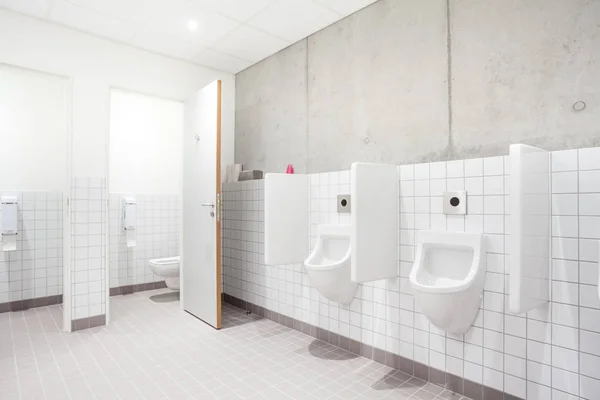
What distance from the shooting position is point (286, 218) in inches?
109

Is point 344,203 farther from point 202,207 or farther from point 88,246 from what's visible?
point 88,246

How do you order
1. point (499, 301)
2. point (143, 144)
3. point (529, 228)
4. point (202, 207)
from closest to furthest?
point (529, 228), point (499, 301), point (202, 207), point (143, 144)

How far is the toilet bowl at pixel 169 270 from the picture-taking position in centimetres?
383

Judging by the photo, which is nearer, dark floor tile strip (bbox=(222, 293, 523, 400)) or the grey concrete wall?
the grey concrete wall

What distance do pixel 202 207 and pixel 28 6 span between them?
199 cm

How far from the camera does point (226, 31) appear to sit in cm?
305

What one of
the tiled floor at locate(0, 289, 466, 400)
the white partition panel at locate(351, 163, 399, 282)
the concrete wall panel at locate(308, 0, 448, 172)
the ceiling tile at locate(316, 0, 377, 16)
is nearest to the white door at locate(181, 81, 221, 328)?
the tiled floor at locate(0, 289, 466, 400)

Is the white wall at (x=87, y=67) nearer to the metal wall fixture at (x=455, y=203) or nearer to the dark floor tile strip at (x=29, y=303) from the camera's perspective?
the dark floor tile strip at (x=29, y=303)

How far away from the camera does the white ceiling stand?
264 centimetres

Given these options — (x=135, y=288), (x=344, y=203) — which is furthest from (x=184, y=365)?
(x=135, y=288)

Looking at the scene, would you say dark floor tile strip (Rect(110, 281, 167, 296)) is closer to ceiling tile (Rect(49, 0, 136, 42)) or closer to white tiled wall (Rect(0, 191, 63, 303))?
white tiled wall (Rect(0, 191, 63, 303))

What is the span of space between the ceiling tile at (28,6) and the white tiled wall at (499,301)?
253cm

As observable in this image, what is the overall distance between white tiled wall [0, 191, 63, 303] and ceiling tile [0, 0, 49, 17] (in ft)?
5.87

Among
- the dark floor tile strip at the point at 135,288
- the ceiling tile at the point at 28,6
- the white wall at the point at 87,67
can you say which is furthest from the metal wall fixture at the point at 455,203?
the dark floor tile strip at the point at 135,288
